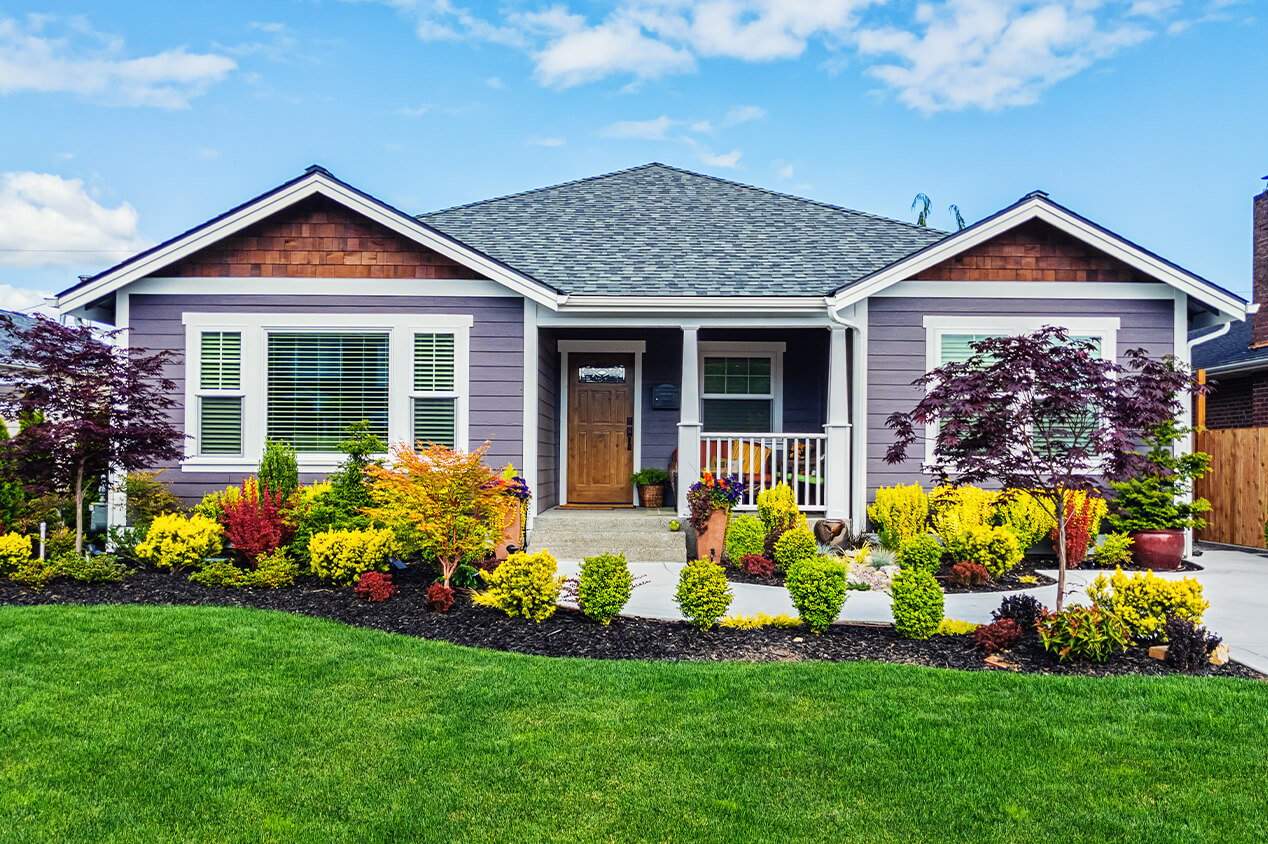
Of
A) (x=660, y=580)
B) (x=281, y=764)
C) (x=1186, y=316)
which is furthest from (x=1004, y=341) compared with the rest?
(x=1186, y=316)

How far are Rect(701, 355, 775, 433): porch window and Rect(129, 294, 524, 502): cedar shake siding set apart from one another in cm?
300

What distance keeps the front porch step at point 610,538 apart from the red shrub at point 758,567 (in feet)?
2.51

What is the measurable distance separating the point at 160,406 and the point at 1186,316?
36.8ft

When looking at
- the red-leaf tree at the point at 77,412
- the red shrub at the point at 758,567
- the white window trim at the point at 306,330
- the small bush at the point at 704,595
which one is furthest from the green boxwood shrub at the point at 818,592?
the red-leaf tree at the point at 77,412

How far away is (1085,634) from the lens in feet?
16.0

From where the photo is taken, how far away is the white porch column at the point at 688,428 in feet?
30.6

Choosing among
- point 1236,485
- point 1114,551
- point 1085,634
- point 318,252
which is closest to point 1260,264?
point 1236,485

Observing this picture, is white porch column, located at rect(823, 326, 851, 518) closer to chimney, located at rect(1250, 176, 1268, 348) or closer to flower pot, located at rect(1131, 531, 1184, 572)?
flower pot, located at rect(1131, 531, 1184, 572)

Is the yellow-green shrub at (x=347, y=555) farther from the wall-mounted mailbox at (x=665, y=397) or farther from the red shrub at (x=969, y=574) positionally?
the red shrub at (x=969, y=574)

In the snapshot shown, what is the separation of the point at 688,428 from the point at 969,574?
330 centimetres

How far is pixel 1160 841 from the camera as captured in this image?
9.12 ft

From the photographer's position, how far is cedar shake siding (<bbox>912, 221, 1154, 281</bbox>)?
947 centimetres

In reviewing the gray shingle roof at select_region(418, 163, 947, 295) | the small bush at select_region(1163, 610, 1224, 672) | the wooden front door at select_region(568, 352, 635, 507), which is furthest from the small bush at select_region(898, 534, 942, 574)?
the wooden front door at select_region(568, 352, 635, 507)

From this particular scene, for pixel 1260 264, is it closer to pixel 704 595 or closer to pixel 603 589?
pixel 704 595
